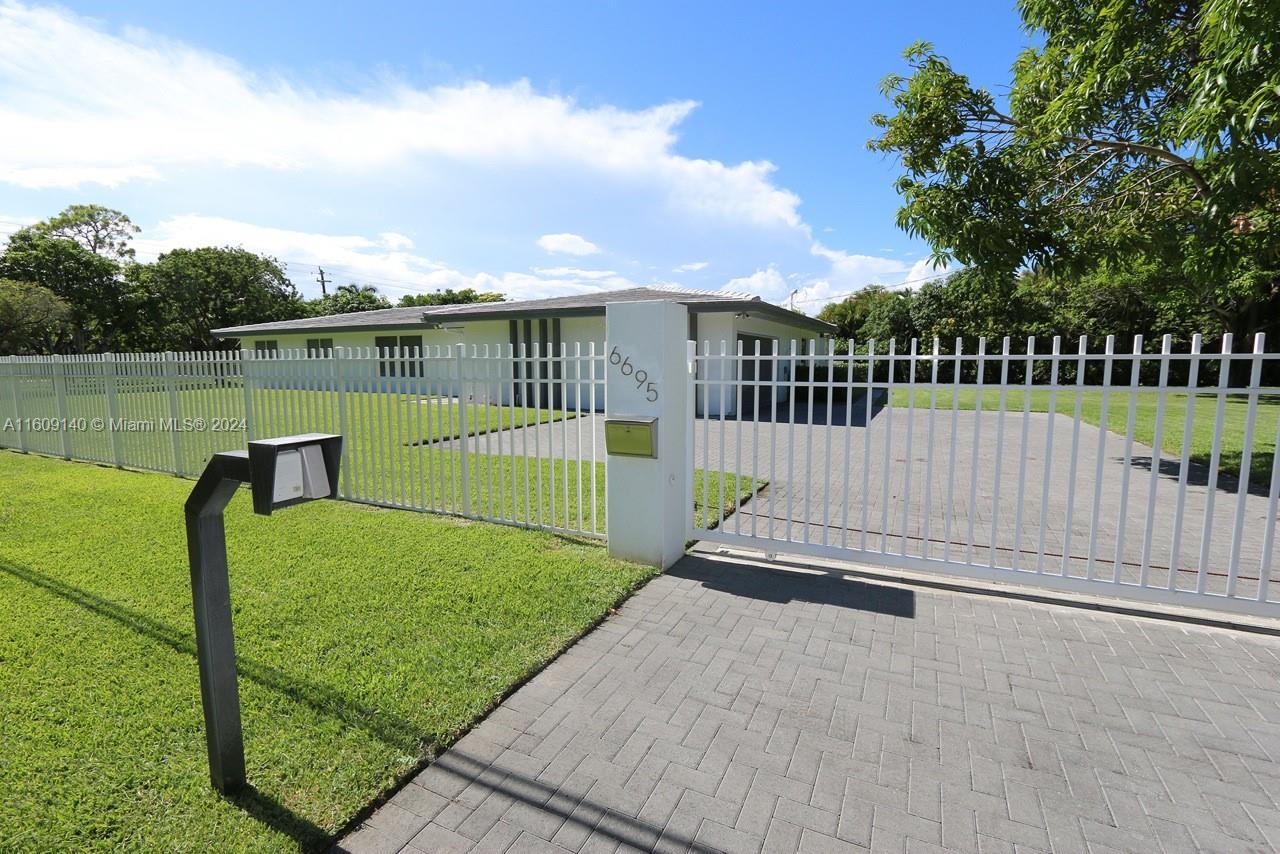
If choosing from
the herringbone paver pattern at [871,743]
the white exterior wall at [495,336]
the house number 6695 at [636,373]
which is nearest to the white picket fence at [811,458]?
the house number 6695 at [636,373]

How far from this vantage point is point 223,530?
7.50 feet

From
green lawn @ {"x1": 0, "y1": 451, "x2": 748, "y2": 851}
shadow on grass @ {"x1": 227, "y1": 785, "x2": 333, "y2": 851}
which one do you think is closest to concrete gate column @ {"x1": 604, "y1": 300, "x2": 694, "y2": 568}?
green lawn @ {"x1": 0, "y1": 451, "x2": 748, "y2": 851}

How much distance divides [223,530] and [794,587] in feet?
12.5

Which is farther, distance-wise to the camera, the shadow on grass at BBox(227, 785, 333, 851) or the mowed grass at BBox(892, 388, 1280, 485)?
the mowed grass at BBox(892, 388, 1280, 485)

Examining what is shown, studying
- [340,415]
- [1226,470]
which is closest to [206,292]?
[340,415]

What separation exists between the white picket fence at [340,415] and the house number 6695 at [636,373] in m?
Result: 0.24

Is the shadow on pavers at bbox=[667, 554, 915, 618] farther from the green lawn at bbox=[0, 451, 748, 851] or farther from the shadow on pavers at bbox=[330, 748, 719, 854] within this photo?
the shadow on pavers at bbox=[330, 748, 719, 854]

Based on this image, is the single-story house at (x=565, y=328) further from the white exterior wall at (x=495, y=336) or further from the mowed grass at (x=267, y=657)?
the mowed grass at (x=267, y=657)

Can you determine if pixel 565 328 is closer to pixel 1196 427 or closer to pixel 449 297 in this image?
pixel 1196 427

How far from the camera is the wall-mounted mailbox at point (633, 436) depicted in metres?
5.04

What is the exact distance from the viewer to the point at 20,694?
123 inches

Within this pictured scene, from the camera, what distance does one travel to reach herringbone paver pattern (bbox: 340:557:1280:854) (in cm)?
232

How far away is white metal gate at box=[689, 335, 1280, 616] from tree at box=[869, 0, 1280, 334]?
158cm

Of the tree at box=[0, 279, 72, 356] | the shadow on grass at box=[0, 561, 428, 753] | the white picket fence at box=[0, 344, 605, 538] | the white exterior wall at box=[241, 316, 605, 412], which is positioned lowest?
the shadow on grass at box=[0, 561, 428, 753]
